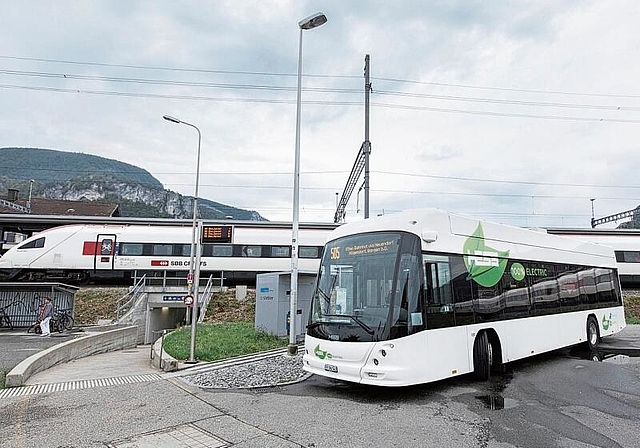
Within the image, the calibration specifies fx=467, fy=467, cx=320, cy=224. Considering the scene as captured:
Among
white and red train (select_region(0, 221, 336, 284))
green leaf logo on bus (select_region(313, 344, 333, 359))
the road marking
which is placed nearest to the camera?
green leaf logo on bus (select_region(313, 344, 333, 359))

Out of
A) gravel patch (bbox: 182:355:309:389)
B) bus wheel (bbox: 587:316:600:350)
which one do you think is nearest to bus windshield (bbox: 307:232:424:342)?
gravel patch (bbox: 182:355:309:389)

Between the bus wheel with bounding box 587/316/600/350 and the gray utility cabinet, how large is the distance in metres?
7.75

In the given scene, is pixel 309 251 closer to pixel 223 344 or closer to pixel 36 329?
pixel 36 329

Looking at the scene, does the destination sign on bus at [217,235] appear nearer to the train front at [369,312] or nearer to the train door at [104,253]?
the train front at [369,312]

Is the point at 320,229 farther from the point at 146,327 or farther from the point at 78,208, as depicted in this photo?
the point at 78,208

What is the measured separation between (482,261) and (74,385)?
812 cm

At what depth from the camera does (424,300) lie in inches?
297

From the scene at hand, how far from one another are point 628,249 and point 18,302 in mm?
32883

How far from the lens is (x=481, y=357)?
28.0ft

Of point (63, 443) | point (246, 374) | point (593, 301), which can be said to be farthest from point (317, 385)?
point (593, 301)

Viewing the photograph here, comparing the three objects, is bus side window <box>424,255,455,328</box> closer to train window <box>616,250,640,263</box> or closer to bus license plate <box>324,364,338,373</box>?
bus license plate <box>324,364,338,373</box>

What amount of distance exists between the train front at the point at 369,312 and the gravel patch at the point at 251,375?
0.88 metres

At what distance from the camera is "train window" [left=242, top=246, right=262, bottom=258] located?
2769 centimetres

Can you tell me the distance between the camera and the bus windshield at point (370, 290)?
730 centimetres
